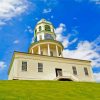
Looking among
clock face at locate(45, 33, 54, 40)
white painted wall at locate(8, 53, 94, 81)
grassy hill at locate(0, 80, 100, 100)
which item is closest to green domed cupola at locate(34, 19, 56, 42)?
clock face at locate(45, 33, 54, 40)

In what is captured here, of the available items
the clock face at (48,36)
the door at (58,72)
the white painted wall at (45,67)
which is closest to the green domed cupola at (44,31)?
the clock face at (48,36)

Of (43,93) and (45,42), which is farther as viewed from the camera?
(45,42)

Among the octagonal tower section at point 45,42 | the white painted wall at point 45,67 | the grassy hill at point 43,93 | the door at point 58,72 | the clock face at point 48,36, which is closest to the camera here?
the grassy hill at point 43,93

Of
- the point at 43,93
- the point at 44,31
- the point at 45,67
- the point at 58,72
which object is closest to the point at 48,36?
the point at 44,31

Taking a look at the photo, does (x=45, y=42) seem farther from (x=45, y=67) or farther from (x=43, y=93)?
(x=43, y=93)

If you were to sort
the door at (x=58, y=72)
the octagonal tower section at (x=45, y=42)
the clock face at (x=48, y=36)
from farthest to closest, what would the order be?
the clock face at (x=48, y=36) → the octagonal tower section at (x=45, y=42) → the door at (x=58, y=72)

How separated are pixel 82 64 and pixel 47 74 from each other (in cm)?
969

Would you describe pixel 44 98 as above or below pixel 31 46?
below

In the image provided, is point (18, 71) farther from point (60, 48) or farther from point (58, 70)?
point (60, 48)

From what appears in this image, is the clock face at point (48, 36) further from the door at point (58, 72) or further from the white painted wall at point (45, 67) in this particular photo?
the door at point (58, 72)

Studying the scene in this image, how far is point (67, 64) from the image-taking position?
42.2 meters

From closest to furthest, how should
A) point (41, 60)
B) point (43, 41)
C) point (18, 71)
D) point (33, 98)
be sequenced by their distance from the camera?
point (33, 98) → point (18, 71) → point (41, 60) → point (43, 41)

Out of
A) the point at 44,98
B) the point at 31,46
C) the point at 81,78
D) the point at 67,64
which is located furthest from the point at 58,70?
the point at 44,98

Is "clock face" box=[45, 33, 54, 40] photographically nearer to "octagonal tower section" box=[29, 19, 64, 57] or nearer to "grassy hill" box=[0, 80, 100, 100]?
"octagonal tower section" box=[29, 19, 64, 57]
